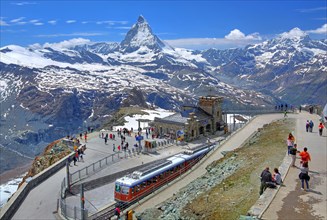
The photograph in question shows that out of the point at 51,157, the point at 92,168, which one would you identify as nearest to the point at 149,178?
the point at 92,168

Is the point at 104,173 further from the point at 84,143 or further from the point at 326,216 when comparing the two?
the point at 326,216

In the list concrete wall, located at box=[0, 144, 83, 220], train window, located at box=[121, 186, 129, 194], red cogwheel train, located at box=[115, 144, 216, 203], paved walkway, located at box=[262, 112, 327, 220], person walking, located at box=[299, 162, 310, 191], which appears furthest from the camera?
red cogwheel train, located at box=[115, 144, 216, 203]

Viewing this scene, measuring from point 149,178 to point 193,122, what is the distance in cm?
3125

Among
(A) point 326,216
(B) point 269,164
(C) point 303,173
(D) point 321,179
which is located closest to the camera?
(A) point 326,216

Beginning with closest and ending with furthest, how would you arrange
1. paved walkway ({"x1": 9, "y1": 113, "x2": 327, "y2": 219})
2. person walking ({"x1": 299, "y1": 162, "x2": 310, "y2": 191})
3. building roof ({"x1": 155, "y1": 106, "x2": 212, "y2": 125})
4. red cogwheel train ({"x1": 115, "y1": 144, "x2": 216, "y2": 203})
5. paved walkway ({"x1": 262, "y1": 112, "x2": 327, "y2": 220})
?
paved walkway ({"x1": 262, "y1": 112, "x2": 327, "y2": 220})
paved walkway ({"x1": 9, "y1": 113, "x2": 327, "y2": 219})
person walking ({"x1": 299, "y1": 162, "x2": 310, "y2": 191})
red cogwheel train ({"x1": 115, "y1": 144, "x2": 216, "y2": 203})
building roof ({"x1": 155, "y1": 106, "x2": 212, "y2": 125})

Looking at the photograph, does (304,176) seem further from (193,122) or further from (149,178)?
(193,122)

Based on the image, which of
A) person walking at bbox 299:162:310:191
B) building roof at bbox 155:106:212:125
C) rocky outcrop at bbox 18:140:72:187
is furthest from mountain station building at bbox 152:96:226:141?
person walking at bbox 299:162:310:191

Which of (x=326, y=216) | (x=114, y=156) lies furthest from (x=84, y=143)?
(x=326, y=216)

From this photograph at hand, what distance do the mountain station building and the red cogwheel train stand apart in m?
19.0

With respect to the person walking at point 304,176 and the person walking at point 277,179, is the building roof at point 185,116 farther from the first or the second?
the person walking at point 304,176

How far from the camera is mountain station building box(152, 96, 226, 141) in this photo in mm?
70688

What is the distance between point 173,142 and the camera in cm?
6794

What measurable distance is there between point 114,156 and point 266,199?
122ft

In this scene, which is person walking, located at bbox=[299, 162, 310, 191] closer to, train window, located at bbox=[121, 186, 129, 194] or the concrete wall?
train window, located at bbox=[121, 186, 129, 194]
